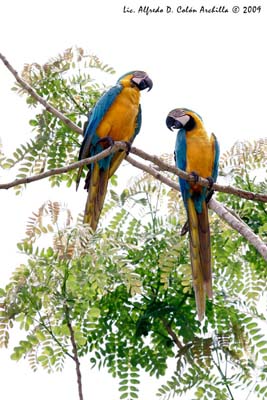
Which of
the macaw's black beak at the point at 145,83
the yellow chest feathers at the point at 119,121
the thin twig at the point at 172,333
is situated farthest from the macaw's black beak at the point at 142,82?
the thin twig at the point at 172,333

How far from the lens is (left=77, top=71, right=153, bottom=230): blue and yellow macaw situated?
3.21 m

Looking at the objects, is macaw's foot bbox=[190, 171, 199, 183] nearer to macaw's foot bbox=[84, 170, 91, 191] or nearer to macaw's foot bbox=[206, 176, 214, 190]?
macaw's foot bbox=[206, 176, 214, 190]

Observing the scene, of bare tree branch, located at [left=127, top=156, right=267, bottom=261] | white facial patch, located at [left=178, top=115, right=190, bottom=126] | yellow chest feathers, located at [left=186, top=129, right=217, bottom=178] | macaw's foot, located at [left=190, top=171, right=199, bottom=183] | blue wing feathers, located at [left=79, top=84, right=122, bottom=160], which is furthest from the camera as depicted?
white facial patch, located at [left=178, top=115, right=190, bottom=126]

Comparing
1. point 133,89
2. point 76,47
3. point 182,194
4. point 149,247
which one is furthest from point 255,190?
point 76,47

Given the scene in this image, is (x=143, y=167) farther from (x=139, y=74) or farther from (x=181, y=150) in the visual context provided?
(x=139, y=74)

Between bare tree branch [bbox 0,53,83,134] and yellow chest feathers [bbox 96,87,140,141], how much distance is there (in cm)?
19

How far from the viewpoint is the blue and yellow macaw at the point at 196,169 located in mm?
2986

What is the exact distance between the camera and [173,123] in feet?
11.3

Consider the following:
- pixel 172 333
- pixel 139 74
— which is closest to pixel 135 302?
pixel 172 333

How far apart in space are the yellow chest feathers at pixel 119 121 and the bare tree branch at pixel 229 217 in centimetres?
22

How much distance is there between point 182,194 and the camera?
128 inches

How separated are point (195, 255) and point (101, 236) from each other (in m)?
0.50

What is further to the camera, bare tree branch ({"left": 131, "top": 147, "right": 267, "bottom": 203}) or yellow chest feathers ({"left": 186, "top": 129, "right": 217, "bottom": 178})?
yellow chest feathers ({"left": 186, "top": 129, "right": 217, "bottom": 178})

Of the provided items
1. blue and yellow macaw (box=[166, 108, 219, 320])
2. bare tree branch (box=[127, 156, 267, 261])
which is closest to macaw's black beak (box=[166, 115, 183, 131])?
blue and yellow macaw (box=[166, 108, 219, 320])
